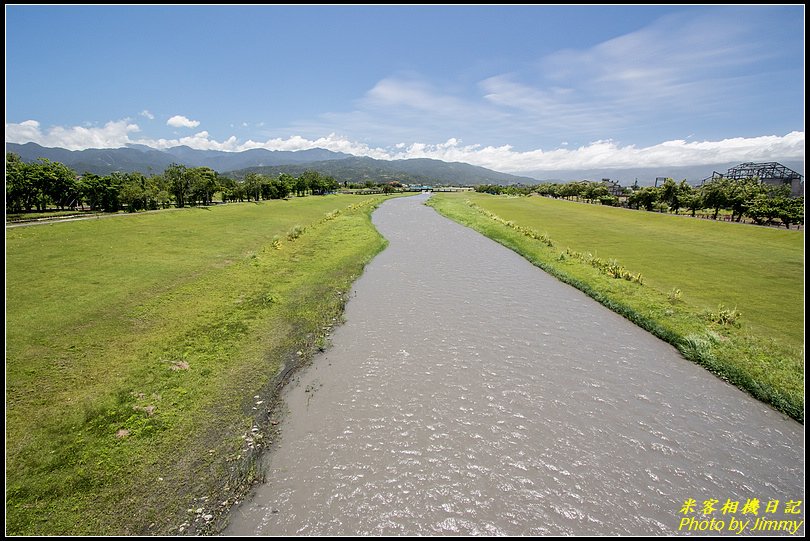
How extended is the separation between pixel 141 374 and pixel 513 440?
10.5 m

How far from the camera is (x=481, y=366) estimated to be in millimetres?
12203

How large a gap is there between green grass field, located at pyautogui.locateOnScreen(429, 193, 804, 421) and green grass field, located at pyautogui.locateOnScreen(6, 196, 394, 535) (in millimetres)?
14153

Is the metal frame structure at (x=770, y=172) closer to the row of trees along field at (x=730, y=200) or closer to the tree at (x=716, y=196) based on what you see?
the row of trees along field at (x=730, y=200)

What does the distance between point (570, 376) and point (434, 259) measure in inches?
718

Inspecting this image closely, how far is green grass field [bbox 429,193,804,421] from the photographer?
1171cm

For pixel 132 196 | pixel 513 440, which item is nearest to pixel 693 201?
pixel 513 440

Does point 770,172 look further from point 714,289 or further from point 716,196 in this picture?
point 714,289

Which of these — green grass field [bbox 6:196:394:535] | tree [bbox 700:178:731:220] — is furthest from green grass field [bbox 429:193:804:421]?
tree [bbox 700:178:731:220]

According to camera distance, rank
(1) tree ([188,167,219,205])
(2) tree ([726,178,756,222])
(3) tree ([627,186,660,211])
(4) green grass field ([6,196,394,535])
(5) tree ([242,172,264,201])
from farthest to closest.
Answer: (5) tree ([242,172,264,201]) → (3) tree ([627,186,660,211]) → (1) tree ([188,167,219,205]) → (2) tree ([726,178,756,222]) → (4) green grass field ([6,196,394,535])

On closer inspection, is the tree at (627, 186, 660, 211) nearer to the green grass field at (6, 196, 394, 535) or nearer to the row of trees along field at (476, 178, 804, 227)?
the row of trees along field at (476, 178, 804, 227)

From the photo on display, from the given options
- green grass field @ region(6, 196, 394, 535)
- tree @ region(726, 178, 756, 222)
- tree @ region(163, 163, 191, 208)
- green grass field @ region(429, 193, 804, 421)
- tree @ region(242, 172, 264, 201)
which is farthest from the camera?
tree @ region(242, 172, 264, 201)

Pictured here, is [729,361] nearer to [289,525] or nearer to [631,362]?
[631,362]

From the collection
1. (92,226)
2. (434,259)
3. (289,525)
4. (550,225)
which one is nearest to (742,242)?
(550,225)

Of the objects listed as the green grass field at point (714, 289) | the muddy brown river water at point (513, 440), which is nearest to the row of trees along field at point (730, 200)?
the green grass field at point (714, 289)
